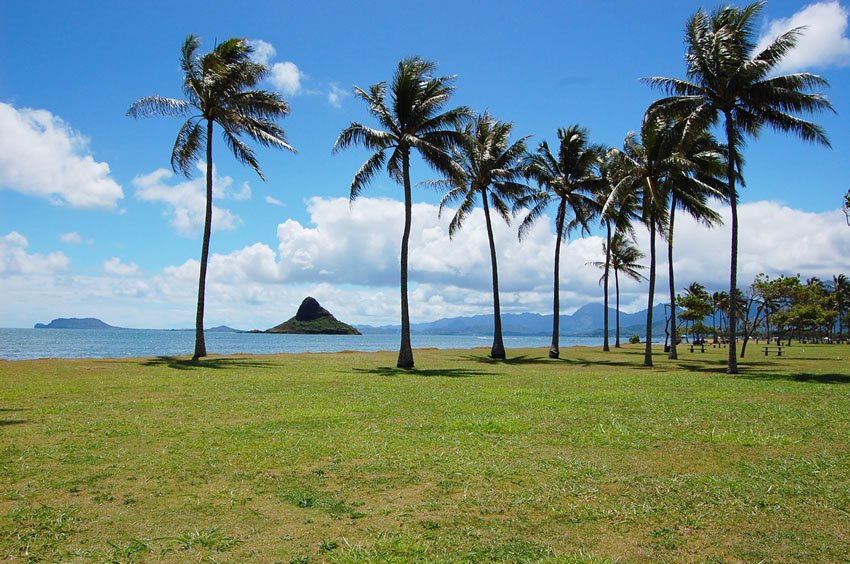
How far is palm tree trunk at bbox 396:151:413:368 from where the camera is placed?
1049 inches

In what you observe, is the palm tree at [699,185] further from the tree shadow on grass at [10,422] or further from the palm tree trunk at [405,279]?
the tree shadow on grass at [10,422]

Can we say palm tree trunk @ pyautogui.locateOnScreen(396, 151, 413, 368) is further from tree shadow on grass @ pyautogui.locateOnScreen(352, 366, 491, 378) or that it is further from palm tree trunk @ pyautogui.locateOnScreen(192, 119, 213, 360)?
palm tree trunk @ pyautogui.locateOnScreen(192, 119, 213, 360)

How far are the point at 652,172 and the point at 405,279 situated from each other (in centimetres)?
1506

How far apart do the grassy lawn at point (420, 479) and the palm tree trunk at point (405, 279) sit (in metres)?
12.7

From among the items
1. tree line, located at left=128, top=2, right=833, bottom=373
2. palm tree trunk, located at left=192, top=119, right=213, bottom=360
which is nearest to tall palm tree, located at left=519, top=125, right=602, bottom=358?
tree line, located at left=128, top=2, right=833, bottom=373

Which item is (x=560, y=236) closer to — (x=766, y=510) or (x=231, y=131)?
(x=231, y=131)

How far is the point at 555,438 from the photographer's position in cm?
925

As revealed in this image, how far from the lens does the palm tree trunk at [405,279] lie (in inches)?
1049

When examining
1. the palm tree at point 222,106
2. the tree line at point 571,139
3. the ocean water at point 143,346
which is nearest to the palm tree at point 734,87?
the tree line at point 571,139

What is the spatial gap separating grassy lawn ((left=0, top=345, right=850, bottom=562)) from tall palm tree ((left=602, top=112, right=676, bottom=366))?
17.8m

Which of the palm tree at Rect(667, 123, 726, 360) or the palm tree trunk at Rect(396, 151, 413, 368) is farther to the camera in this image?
the palm tree at Rect(667, 123, 726, 360)

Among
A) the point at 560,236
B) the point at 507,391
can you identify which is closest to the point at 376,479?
the point at 507,391

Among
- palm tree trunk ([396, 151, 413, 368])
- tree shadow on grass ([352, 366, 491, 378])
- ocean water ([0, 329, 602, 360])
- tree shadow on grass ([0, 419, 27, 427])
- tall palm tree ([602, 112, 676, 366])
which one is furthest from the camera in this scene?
ocean water ([0, 329, 602, 360])

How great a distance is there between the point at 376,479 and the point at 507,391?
379 inches
